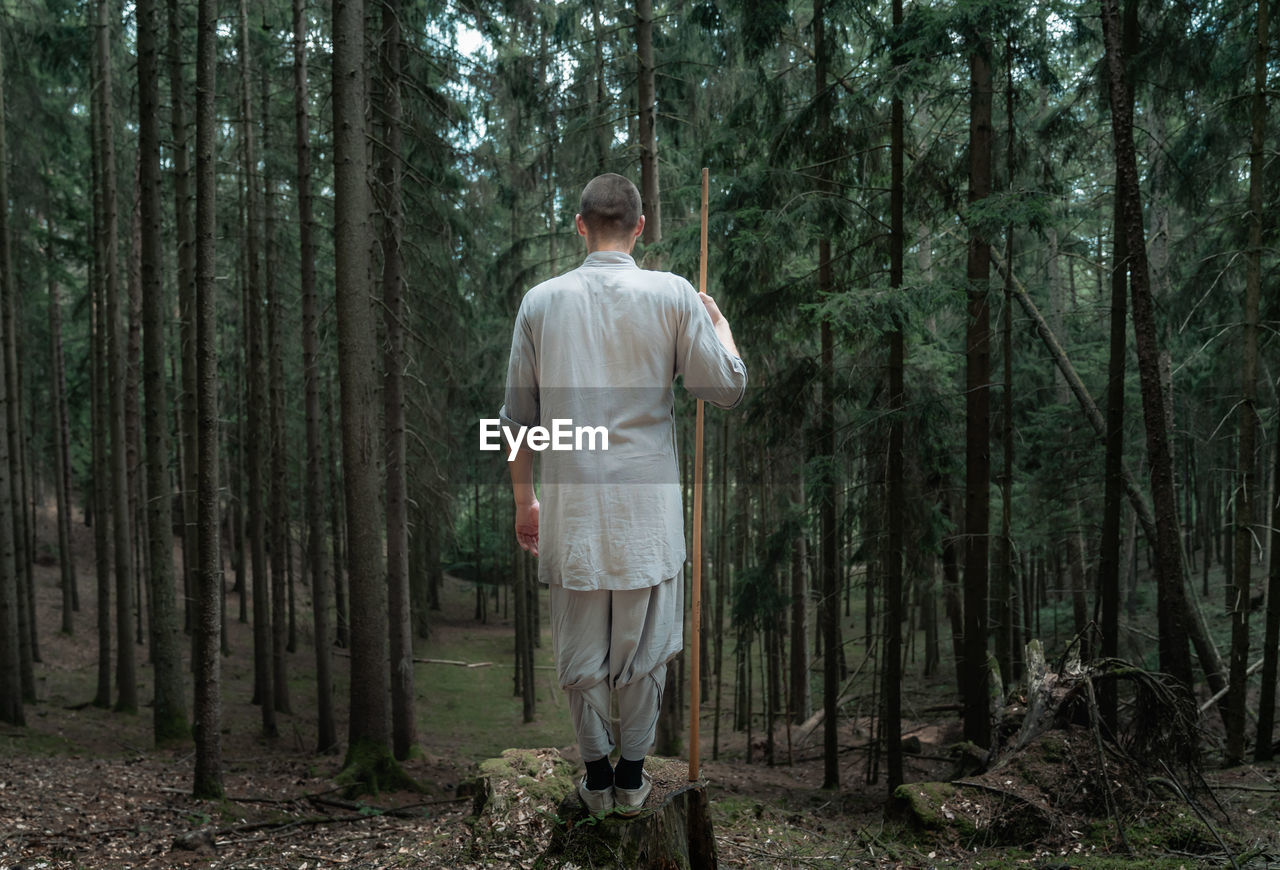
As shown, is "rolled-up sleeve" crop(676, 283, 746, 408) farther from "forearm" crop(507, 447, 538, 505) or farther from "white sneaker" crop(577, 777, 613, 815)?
"white sneaker" crop(577, 777, 613, 815)

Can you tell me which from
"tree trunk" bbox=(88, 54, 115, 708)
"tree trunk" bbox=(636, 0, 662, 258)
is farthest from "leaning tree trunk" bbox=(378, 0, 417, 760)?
"tree trunk" bbox=(88, 54, 115, 708)

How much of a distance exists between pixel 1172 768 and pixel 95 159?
15651 millimetres

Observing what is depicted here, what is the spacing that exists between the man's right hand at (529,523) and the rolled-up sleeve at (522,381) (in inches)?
12.3

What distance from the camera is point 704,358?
10.4 feet

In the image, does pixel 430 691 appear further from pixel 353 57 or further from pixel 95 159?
pixel 353 57

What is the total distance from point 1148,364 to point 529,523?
6084 millimetres

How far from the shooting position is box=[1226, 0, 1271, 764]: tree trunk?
7.76 meters

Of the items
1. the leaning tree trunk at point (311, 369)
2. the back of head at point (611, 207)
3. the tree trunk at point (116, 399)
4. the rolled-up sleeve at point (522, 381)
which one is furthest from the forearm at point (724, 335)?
the tree trunk at point (116, 399)

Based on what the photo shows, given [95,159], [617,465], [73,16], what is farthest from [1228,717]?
[73,16]

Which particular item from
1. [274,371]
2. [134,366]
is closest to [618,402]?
[134,366]

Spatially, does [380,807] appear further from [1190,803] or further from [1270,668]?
[1270,668]

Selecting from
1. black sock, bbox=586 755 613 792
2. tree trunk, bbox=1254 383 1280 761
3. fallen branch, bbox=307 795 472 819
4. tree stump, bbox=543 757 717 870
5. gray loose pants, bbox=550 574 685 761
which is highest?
gray loose pants, bbox=550 574 685 761

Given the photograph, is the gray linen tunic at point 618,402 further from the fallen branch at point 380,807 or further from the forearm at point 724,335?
the fallen branch at point 380,807

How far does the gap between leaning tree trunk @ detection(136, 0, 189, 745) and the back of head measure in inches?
335
